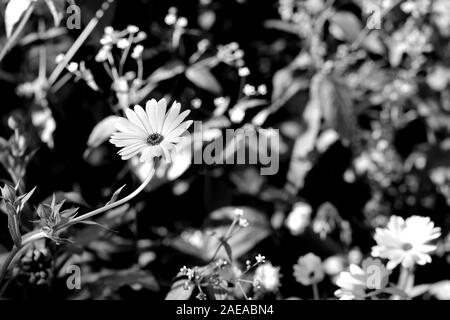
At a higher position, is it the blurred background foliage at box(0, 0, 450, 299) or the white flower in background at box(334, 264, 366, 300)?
the blurred background foliage at box(0, 0, 450, 299)

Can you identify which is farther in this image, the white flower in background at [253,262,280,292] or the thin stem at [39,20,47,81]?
the thin stem at [39,20,47,81]

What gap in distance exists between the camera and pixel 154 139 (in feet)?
2.75

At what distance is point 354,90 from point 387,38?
0.16m

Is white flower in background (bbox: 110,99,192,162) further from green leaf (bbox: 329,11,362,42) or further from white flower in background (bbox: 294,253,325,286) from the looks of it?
green leaf (bbox: 329,11,362,42)

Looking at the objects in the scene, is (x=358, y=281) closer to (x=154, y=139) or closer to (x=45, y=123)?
(x=154, y=139)

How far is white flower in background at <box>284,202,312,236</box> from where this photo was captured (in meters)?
1.32

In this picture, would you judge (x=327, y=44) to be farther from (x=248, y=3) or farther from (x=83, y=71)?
(x=83, y=71)

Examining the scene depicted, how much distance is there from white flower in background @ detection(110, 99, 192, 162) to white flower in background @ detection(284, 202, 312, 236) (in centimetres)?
56

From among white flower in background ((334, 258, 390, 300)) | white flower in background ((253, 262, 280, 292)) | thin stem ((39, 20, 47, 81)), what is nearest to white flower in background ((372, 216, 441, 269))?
white flower in background ((334, 258, 390, 300))

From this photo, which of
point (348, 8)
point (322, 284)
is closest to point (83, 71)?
point (322, 284)

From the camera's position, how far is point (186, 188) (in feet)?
4.25

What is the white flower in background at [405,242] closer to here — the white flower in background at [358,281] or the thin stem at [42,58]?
the white flower in background at [358,281]

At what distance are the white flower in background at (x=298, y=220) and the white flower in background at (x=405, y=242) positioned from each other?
0.30 m

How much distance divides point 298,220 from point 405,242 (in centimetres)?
33
